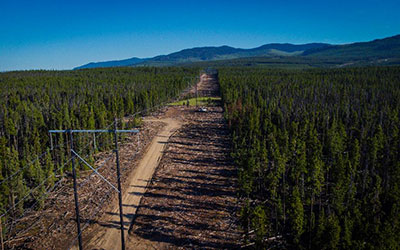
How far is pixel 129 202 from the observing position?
14.5 meters

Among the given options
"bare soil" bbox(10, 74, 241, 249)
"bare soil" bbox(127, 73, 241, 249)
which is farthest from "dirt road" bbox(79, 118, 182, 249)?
"bare soil" bbox(127, 73, 241, 249)

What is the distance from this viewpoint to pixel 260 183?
51.8ft

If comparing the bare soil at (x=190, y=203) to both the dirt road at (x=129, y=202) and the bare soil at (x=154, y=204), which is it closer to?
the bare soil at (x=154, y=204)

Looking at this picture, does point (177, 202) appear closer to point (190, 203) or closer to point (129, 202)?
point (190, 203)

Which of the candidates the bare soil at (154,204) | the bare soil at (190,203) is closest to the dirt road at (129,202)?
the bare soil at (154,204)

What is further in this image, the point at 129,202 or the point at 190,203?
the point at 129,202

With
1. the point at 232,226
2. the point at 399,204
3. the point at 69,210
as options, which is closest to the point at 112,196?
the point at 69,210

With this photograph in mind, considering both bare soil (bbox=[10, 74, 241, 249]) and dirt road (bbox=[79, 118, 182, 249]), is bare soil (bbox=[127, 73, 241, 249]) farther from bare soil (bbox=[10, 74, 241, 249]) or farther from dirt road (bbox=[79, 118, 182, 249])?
dirt road (bbox=[79, 118, 182, 249])

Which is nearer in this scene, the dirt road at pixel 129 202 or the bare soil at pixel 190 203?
the dirt road at pixel 129 202

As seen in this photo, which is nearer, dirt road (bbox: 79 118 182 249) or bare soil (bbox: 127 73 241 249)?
dirt road (bbox: 79 118 182 249)

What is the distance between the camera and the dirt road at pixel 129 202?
445 inches

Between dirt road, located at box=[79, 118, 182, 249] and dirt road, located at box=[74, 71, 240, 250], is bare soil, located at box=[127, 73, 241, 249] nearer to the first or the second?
dirt road, located at box=[74, 71, 240, 250]

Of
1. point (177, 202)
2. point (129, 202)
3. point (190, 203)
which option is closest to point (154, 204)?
point (177, 202)

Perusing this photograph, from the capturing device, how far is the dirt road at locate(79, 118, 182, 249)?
1129 centimetres
